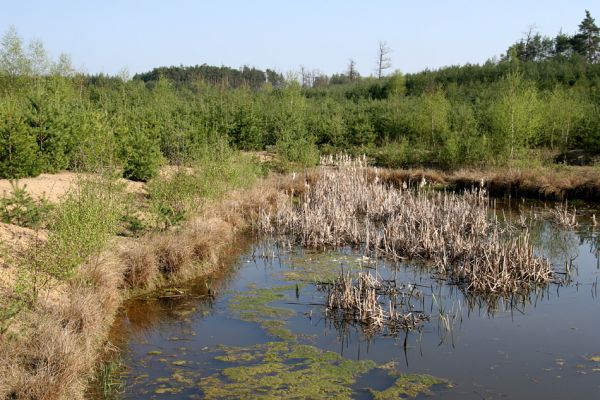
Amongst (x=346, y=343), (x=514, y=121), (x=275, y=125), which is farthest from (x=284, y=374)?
(x=275, y=125)

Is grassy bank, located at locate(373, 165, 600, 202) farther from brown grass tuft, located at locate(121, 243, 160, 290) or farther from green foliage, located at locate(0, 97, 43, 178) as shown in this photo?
green foliage, located at locate(0, 97, 43, 178)

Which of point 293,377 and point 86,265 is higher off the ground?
point 86,265

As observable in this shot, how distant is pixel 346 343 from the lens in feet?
25.0

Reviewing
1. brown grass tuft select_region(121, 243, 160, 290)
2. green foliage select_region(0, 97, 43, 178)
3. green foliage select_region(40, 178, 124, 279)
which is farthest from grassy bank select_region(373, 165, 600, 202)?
green foliage select_region(40, 178, 124, 279)

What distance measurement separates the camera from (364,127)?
97.1 ft

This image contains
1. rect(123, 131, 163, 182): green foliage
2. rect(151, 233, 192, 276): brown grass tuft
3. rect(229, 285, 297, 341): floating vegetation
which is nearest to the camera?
rect(229, 285, 297, 341): floating vegetation

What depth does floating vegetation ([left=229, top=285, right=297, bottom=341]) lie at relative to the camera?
8.16 meters

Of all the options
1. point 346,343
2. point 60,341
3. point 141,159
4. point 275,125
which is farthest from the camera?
point 275,125

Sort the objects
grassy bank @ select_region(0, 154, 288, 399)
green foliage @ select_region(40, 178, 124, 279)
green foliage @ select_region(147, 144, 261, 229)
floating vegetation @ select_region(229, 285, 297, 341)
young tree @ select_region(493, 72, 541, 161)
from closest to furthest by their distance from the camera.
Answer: grassy bank @ select_region(0, 154, 288, 399), green foliage @ select_region(40, 178, 124, 279), floating vegetation @ select_region(229, 285, 297, 341), green foliage @ select_region(147, 144, 261, 229), young tree @ select_region(493, 72, 541, 161)

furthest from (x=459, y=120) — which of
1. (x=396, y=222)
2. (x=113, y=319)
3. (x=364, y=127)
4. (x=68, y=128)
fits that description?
(x=113, y=319)

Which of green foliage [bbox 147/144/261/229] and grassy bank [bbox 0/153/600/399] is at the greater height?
green foliage [bbox 147/144/261/229]

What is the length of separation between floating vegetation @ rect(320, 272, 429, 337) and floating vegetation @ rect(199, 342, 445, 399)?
37.9 inches

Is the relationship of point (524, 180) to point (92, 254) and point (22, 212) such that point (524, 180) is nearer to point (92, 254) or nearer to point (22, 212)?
point (92, 254)

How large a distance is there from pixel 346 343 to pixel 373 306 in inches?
31.4
